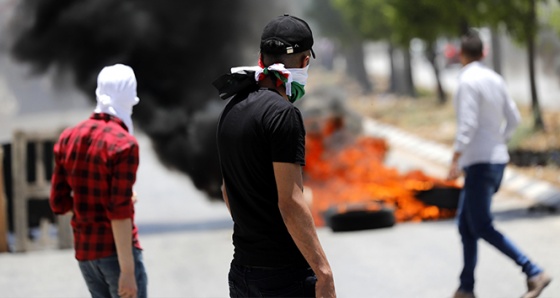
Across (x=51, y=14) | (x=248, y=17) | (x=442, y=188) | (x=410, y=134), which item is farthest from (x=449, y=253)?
(x=410, y=134)

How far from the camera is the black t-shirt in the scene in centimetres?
342

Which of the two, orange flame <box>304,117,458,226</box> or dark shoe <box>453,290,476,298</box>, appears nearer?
dark shoe <box>453,290,476,298</box>

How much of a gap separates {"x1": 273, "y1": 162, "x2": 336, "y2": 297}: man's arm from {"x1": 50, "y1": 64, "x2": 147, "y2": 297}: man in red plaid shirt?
0.96 metres

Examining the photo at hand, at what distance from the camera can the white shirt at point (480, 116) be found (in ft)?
21.3

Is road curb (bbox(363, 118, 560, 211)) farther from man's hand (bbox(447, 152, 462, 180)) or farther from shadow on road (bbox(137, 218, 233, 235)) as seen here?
man's hand (bbox(447, 152, 462, 180))

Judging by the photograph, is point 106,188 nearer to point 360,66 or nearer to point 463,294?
point 463,294

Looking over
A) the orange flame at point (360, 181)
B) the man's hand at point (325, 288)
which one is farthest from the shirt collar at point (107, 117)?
the orange flame at point (360, 181)

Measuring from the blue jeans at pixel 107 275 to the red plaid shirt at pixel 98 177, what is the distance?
0.15 feet

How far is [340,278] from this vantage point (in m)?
7.78

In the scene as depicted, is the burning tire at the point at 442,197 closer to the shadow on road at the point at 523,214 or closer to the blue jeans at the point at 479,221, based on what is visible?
the shadow on road at the point at 523,214

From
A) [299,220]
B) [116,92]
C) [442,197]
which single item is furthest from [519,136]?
[299,220]

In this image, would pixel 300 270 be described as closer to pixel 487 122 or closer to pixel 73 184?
pixel 73 184

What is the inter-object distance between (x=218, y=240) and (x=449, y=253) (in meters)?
2.31

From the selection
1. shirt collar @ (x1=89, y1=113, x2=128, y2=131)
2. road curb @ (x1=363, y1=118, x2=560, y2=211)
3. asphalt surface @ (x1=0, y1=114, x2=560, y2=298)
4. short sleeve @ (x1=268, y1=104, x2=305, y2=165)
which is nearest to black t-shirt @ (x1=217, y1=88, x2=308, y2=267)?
short sleeve @ (x1=268, y1=104, x2=305, y2=165)
